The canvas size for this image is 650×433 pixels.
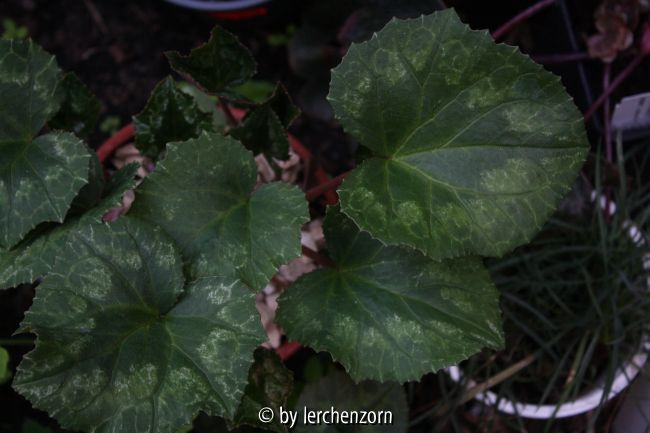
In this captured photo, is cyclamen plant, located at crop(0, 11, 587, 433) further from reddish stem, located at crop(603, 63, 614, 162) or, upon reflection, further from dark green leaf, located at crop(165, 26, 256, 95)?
reddish stem, located at crop(603, 63, 614, 162)

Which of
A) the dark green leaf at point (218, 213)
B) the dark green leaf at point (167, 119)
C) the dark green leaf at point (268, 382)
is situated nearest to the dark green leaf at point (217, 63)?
the dark green leaf at point (167, 119)

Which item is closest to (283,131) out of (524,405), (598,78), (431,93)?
(431,93)

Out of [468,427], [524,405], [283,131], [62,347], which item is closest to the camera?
[62,347]

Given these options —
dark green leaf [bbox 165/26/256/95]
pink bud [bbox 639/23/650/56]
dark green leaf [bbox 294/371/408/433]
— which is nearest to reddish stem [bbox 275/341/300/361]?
dark green leaf [bbox 294/371/408/433]

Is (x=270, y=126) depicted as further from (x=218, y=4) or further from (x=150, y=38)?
(x=150, y=38)

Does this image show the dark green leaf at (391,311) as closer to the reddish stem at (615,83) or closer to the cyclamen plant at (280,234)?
the cyclamen plant at (280,234)

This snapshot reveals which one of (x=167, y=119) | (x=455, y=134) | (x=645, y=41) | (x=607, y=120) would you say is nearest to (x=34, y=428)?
(x=167, y=119)

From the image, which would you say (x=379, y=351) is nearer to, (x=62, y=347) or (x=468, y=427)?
(x=62, y=347)
